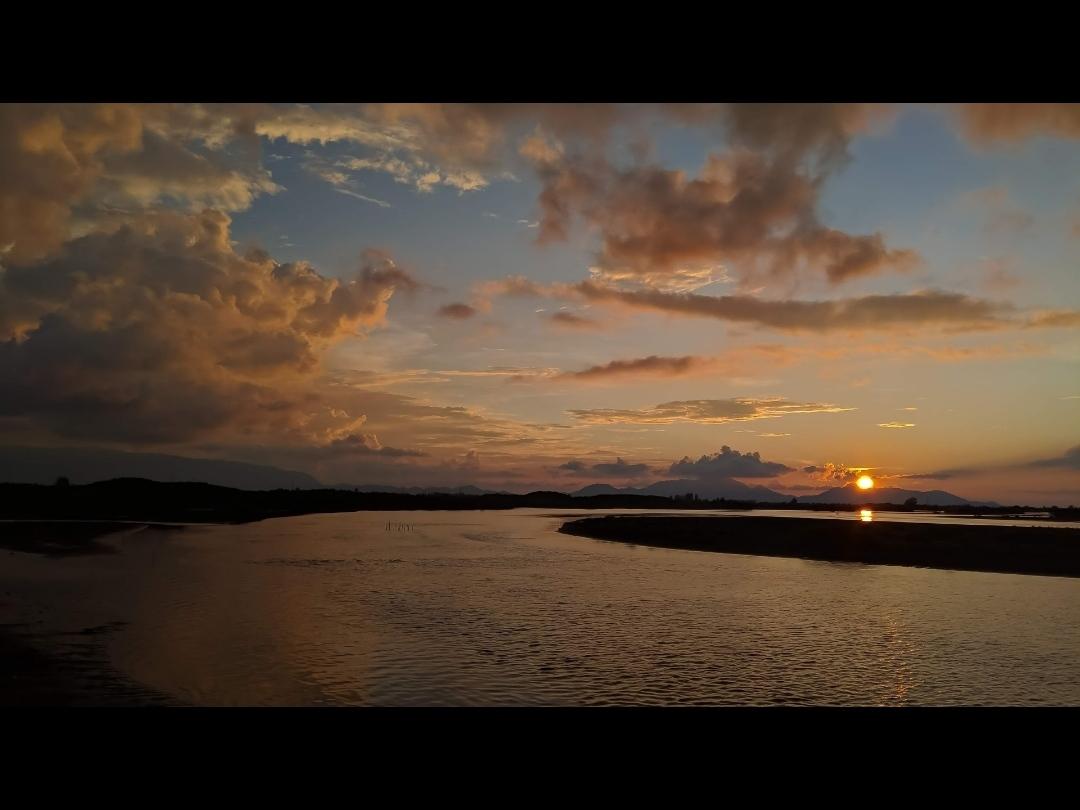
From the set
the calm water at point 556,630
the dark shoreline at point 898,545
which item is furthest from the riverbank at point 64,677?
the dark shoreline at point 898,545

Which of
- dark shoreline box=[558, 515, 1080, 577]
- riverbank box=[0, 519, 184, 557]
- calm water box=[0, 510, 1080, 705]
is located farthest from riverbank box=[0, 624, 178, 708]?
dark shoreline box=[558, 515, 1080, 577]

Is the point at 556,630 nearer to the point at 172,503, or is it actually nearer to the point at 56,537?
the point at 56,537

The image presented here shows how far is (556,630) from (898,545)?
32210mm

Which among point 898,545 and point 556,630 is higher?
point 898,545

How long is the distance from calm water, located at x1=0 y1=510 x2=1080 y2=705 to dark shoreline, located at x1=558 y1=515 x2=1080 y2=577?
14.6 feet

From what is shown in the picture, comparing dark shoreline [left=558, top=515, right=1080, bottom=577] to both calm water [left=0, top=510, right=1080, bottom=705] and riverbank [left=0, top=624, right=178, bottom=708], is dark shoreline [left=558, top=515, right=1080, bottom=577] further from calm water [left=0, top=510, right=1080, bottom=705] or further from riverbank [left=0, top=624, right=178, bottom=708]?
riverbank [left=0, top=624, right=178, bottom=708]

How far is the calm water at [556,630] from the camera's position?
11.8 meters

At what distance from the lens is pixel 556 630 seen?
1686 centimetres

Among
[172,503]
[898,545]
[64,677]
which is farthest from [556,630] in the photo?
[172,503]

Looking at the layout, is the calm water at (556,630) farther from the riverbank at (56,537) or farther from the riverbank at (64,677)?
the riverbank at (56,537)

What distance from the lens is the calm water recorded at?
38.6 ft
